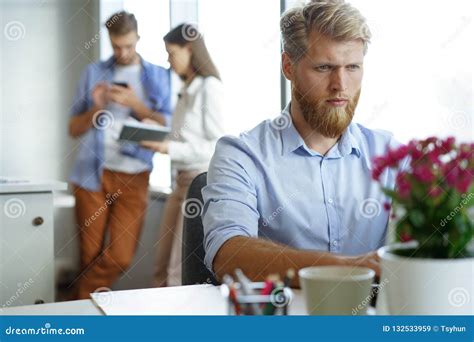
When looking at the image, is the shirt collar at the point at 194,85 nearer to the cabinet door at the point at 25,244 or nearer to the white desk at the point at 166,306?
the cabinet door at the point at 25,244

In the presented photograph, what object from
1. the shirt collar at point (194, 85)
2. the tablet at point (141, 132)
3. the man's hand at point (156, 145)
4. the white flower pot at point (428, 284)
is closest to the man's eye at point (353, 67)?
the white flower pot at point (428, 284)

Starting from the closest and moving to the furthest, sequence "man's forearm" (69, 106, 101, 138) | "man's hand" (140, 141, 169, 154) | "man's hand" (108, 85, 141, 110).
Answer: "man's hand" (140, 141, 169, 154) < "man's hand" (108, 85, 141, 110) < "man's forearm" (69, 106, 101, 138)

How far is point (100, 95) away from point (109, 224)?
1.60 feet

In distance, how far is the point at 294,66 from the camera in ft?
3.88

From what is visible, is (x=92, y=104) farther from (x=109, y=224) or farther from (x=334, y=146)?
(x=334, y=146)

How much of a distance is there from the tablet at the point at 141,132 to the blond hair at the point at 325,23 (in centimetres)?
101

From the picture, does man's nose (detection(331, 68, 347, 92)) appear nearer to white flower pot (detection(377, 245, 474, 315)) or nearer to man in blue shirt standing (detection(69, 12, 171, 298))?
white flower pot (detection(377, 245, 474, 315))

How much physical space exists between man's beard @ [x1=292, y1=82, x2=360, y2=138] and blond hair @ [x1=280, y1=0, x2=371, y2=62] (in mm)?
88

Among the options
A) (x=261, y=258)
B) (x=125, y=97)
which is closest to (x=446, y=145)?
(x=261, y=258)

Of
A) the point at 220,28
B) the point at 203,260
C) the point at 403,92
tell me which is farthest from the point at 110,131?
the point at 203,260

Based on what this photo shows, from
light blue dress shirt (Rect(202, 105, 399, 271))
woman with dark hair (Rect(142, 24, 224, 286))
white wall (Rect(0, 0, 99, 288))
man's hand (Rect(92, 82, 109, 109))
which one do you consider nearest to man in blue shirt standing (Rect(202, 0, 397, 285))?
light blue dress shirt (Rect(202, 105, 399, 271))

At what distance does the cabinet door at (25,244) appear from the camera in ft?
5.81

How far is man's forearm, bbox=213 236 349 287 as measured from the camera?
823mm

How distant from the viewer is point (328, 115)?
112 centimetres
